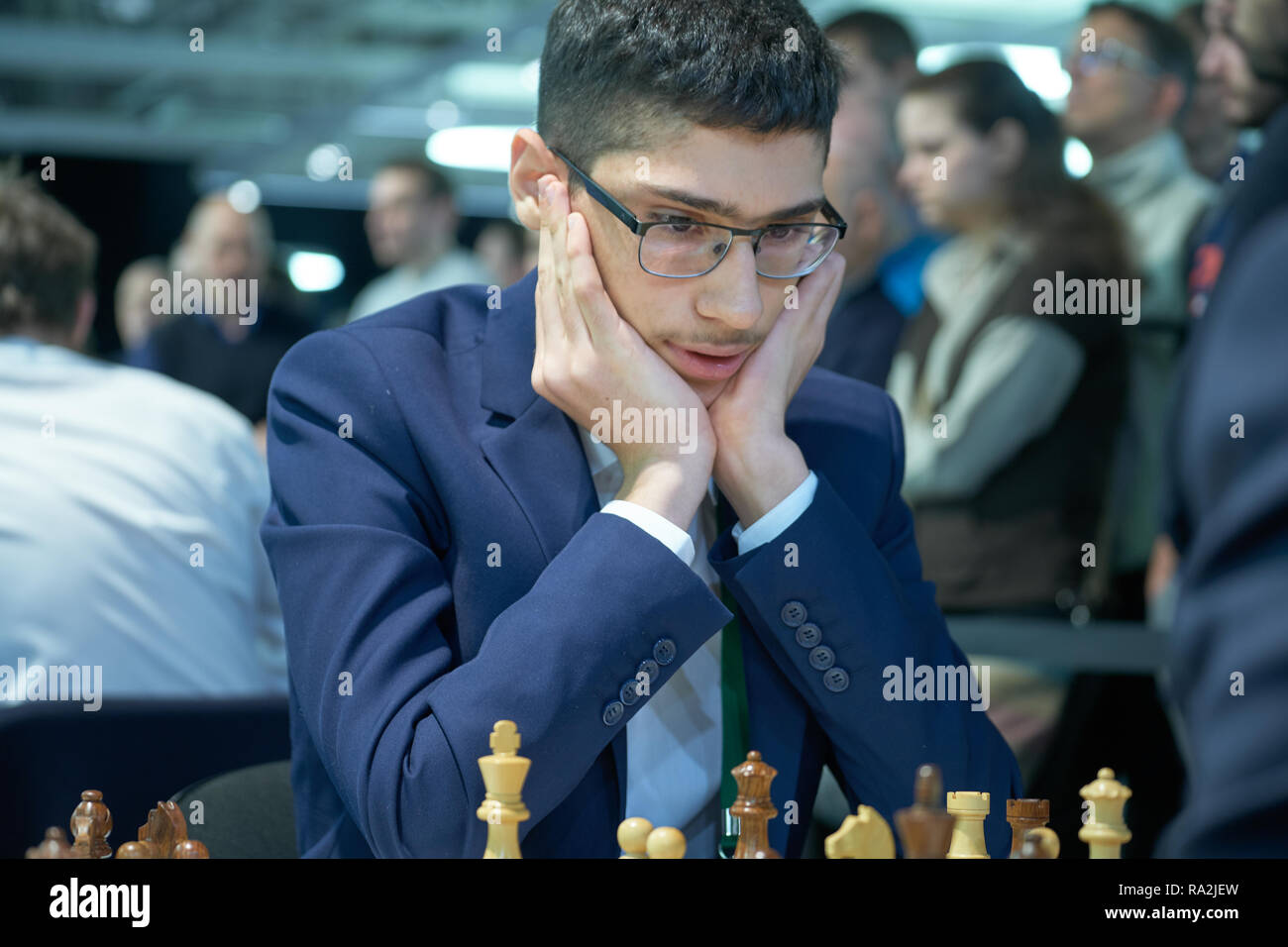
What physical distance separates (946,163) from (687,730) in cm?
194

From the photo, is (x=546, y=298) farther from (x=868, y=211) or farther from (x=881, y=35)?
(x=881, y=35)

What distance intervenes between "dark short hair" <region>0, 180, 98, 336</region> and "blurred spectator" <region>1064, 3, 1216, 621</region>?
2192mm

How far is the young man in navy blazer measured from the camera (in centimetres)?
132

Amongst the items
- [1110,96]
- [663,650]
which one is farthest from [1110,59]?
[663,650]

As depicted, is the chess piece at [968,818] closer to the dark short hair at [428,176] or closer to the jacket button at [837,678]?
the jacket button at [837,678]

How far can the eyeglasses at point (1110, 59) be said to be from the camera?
3.25 m

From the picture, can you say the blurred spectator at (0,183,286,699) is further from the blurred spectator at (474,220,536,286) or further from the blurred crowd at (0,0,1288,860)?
the blurred spectator at (474,220,536,286)

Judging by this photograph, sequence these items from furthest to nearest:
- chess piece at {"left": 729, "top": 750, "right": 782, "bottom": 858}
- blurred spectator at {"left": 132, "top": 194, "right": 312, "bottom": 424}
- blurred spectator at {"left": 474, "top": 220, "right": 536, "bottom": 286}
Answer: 1. blurred spectator at {"left": 474, "top": 220, "right": 536, "bottom": 286}
2. blurred spectator at {"left": 132, "top": 194, "right": 312, "bottom": 424}
3. chess piece at {"left": 729, "top": 750, "right": 782, "bottom": 858}

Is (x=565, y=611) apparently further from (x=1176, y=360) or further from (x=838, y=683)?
(x=1176, y=360)

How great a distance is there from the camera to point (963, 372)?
9.81 ft

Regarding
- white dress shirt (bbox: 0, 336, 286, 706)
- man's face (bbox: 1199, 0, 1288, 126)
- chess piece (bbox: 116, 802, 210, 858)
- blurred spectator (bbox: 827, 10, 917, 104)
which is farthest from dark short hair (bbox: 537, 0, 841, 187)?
blurred spectator (bbox: 827, 10, 917, 104)
